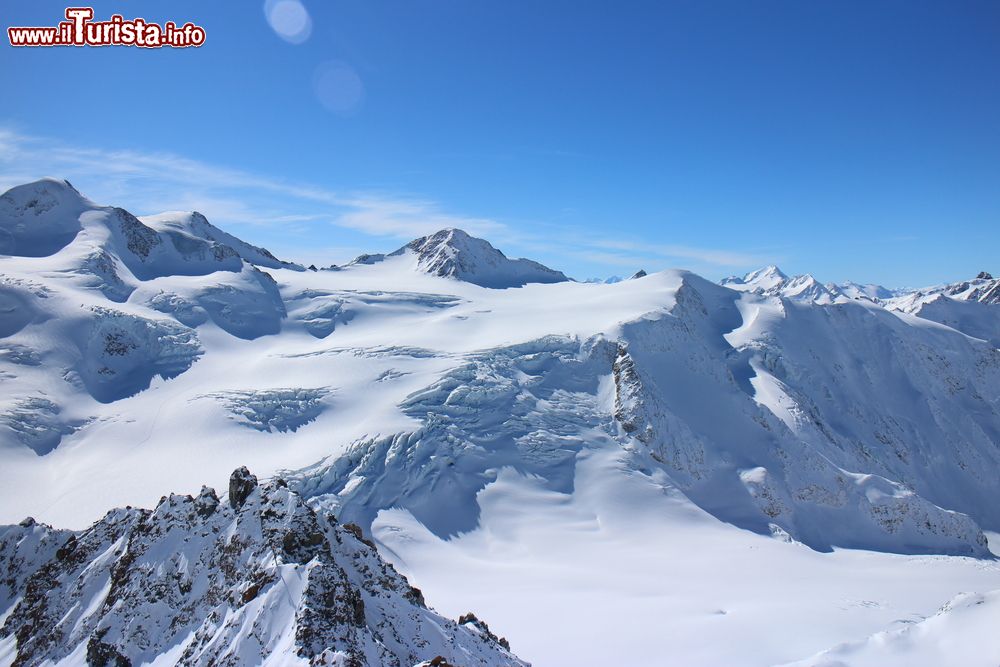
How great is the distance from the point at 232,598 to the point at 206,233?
102873mm

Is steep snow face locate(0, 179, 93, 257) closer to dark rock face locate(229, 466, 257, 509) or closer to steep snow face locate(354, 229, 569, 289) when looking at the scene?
steep snow face locate(354, 229, 569, 289)

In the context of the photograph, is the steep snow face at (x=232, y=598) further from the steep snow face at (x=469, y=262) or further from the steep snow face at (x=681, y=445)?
the steep snow face at (x=469, y=262)

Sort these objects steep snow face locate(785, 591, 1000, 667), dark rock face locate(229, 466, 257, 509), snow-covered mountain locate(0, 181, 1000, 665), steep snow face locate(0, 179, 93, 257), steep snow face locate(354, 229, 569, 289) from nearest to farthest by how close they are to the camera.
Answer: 1. steep snow face locate(785, 591, 1000, 667)
2. dark rock face locate(229, 466, 257, 509)
3. snow-covered mountain locate(0, 181, 1000, 665)
4. steep snow face locate(0, 179, 93, 257)
5. steep snow face locate(354, 229, 569, 289)

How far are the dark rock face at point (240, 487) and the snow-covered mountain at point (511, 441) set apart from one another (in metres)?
0.71

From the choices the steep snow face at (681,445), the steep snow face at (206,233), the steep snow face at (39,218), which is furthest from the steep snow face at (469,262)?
the steep snow face at (39,218)

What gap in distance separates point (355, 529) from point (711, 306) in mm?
94373

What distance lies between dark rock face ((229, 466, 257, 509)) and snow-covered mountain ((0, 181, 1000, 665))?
0.71 meters

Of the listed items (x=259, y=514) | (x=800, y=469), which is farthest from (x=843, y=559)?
(x=259, y=514)

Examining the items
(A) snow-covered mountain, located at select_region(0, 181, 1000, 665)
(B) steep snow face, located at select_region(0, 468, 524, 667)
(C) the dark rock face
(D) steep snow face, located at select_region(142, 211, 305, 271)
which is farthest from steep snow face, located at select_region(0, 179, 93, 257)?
(C) the dark rock face

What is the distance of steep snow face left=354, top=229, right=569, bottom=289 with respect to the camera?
113m

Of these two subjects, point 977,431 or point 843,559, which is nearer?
point 843,559

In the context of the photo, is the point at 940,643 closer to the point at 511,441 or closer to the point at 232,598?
the point at 232,598

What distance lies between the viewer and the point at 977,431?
98.1m

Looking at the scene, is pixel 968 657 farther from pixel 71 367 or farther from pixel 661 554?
pixel 71 367
